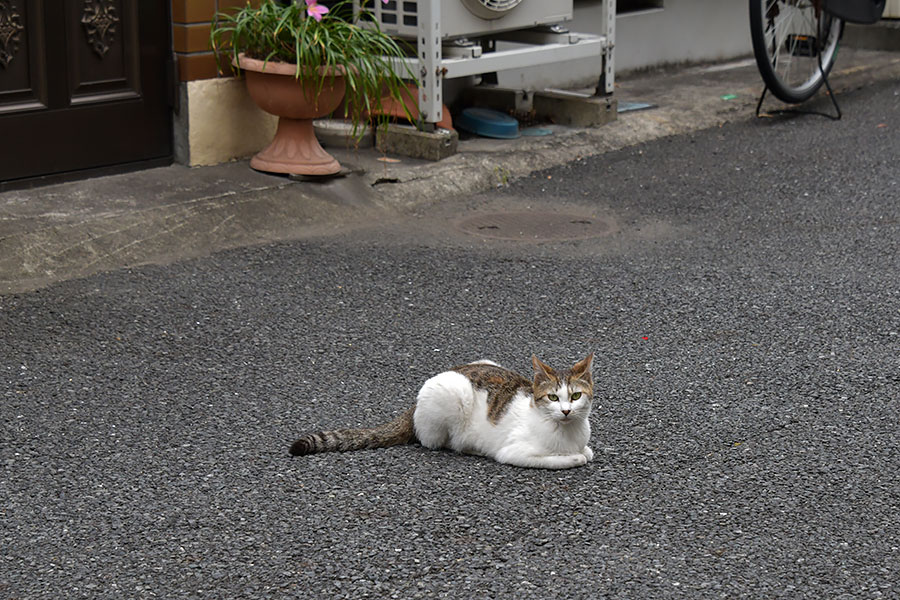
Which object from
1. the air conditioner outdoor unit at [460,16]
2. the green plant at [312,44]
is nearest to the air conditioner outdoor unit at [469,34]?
the air conditioner outdoor unit at [460,16]

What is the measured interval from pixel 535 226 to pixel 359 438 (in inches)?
121

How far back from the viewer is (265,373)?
4758 millimetres

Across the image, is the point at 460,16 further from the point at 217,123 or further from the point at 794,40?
the point at 794,40

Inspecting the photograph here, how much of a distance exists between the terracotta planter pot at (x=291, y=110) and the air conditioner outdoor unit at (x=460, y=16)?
1.03 metres

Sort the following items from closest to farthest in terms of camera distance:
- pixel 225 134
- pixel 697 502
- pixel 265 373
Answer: pixel 697 502, pixel 265 373, pixel 225 134

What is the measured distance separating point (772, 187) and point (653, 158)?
3.26 feet

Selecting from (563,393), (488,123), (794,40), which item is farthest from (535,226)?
(794,40)

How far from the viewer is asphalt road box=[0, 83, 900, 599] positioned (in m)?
3.38

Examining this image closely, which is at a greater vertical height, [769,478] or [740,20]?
[740,20]

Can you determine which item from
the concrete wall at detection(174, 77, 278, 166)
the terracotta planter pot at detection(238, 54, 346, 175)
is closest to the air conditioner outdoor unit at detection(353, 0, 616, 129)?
the terracotta planter pot at detection(238, 54, 346, 175)

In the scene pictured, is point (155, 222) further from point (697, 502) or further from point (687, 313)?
point (697, 502)

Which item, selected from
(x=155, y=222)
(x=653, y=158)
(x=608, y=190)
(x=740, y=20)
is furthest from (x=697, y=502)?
(x=740, y=20)

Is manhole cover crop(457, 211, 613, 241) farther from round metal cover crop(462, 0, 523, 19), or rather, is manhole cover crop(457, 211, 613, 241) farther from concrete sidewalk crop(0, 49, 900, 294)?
round metal cover crop(462, 0, 523, 19)

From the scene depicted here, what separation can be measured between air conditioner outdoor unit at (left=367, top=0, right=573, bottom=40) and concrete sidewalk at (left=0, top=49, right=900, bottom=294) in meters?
0.80
